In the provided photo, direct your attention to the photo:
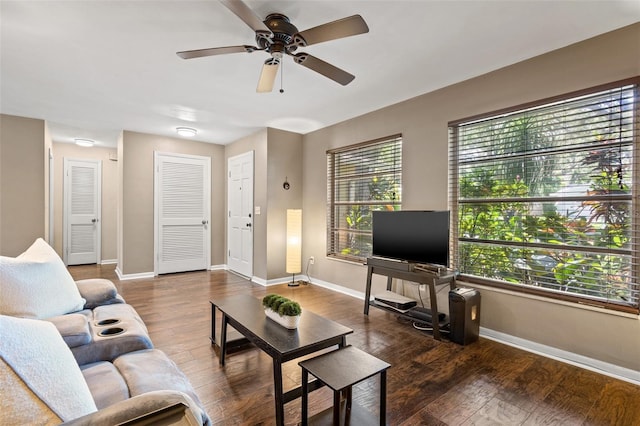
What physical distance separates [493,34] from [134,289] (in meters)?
5.28

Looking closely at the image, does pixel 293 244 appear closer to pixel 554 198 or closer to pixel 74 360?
pixel 554 198

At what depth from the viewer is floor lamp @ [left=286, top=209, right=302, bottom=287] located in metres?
4.89

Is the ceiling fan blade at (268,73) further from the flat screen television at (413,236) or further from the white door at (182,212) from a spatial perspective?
the white door at (182,212)

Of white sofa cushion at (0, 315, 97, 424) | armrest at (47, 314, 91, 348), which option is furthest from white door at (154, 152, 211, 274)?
white sofa cushion at (0, 315, 97, 424)

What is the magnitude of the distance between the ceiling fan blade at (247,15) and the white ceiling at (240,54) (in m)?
0.17

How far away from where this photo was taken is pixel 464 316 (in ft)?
8.81

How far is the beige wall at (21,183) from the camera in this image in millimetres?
4266

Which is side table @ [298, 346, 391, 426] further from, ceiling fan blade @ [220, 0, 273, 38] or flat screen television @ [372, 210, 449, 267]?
ceiling fan blade @ [220, 0, 273, 38]

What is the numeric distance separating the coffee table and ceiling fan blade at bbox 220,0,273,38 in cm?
193

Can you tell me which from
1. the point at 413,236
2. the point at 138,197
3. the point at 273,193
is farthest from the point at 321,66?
the point at 138,197

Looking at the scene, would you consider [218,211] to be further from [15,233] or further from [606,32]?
[606,32]

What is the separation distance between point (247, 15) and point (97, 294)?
7.17ft

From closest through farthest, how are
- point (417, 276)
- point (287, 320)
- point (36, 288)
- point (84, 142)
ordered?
point (36, 288), point (287, 320), point (417, 276), point (84, 142)

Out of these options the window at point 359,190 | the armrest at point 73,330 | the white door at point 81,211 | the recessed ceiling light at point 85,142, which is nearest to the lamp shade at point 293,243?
the window at point 359,190
